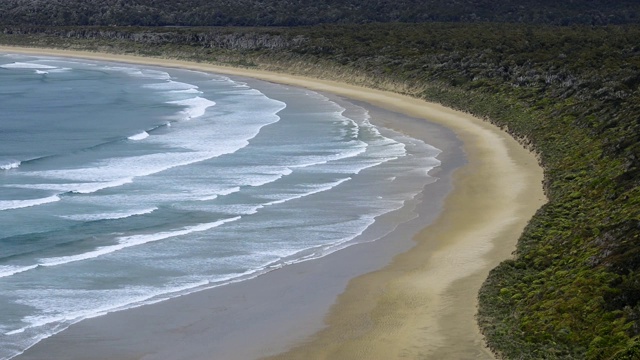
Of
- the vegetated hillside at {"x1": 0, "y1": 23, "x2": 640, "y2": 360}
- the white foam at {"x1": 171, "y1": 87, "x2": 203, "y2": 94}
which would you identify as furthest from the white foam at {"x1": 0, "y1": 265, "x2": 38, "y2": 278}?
the white foam at {"x1": 171, "y1": 87, "x2": 203, "y2": 94}

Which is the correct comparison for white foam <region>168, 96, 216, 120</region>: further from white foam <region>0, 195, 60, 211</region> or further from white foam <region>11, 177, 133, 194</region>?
white foam <region>0, 195, 60, 211</region>

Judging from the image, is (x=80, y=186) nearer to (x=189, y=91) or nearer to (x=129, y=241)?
(x=129, y=241)

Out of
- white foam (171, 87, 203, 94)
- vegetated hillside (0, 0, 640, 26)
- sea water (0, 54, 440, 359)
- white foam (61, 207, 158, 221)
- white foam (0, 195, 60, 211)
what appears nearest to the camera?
sea water (0, 54, 440, 359)

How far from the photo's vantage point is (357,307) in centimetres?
1808

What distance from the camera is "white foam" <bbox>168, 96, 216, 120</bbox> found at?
155 feet

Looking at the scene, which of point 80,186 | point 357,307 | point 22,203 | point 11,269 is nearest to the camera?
point 357,307

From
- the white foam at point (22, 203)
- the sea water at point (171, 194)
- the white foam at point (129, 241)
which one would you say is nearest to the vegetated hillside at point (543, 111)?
the sea water at point (171, 194)

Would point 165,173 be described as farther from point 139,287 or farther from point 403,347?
point 403,347

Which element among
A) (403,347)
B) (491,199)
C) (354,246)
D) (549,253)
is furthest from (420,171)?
(403,347)

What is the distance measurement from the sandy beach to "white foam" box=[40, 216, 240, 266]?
360 cm

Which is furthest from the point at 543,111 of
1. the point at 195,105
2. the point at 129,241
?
the point at 129,241

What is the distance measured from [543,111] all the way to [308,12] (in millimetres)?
72274

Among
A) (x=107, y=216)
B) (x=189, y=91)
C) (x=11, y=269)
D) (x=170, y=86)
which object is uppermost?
(x=107, y=216)

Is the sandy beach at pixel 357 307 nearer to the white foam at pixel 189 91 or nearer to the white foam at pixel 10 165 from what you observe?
the white foam at pixel 10 165
